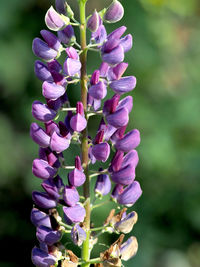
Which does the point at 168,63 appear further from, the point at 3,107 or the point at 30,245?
the point at 30,245

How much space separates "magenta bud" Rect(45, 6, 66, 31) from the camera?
7.70 feet

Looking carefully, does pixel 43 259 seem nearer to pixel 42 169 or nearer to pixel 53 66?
pixel 42 169

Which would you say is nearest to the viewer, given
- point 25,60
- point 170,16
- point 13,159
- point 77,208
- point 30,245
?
point 77,208

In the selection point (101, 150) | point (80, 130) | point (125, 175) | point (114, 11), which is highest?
point (114, 11)

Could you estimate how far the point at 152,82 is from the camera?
644 centimetres

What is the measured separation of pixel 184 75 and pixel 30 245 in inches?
105

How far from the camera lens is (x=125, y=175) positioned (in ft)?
8.02

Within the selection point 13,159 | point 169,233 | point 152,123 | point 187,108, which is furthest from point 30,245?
point 187,108

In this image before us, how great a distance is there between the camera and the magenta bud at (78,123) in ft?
7.63

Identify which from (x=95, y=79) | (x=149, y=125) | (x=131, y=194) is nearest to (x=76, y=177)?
(x=131, y=194)

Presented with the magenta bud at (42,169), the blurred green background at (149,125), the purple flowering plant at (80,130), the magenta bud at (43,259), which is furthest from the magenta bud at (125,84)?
the blurred green background at (149,125)

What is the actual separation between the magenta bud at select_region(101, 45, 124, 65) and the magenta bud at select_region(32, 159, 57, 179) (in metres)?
0.53

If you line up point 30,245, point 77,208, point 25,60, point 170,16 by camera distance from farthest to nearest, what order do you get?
point 170,16 < point 25,60 < point 30,245 < point 77,208

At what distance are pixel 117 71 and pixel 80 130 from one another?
1.11 ft
